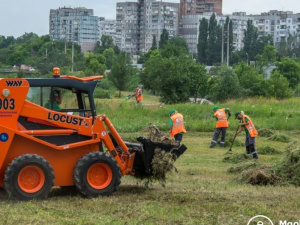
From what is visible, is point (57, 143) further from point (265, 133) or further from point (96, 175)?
point (265, 133)

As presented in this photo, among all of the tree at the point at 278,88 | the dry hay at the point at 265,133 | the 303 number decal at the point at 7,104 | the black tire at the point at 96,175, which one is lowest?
the tree at the point at 278,88

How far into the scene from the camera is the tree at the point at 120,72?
70688 mm

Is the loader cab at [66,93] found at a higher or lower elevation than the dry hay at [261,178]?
higher

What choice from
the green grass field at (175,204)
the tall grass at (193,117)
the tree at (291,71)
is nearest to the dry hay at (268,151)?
the green grass field at (175,204)

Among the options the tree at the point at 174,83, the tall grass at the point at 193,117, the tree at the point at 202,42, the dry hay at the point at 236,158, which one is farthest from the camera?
the tree at the point at 202,42

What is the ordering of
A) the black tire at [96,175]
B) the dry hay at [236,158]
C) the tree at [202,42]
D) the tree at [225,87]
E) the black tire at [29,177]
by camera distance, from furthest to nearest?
1. the tree at [202,42]
2. the tree at [225,87]
3. the dry hay at [236,158]
4. the black tire at [96,175]
5. the black tire at [29,177]

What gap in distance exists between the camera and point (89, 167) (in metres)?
13.6

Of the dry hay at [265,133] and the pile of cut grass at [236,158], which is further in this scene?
the dry hay at [265,133]

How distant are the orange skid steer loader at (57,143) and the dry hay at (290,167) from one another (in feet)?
11.1

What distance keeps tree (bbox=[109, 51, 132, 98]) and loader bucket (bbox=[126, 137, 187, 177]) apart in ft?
184

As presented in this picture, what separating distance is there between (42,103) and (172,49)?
7472 cm

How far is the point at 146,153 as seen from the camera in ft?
47.0

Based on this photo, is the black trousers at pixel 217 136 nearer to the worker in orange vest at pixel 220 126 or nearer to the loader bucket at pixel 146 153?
the worker in orange vest at pixel 220 126

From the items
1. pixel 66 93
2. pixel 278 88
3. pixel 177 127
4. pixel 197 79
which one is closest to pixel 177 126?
pixel 177 127
